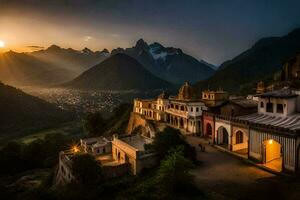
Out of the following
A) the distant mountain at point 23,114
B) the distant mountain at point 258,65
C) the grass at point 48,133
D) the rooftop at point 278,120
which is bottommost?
the grass at point 48,133

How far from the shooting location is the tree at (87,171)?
3209 centimetres

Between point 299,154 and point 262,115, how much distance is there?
936 cm

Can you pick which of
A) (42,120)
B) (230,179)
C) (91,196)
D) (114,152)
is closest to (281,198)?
(230,179)

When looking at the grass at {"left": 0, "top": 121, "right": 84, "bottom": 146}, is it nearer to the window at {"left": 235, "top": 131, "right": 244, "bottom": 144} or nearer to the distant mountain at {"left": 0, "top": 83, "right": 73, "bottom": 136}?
the distant mountain at {"left": 0, "top": 83, "right": 73, "bottom": 136}

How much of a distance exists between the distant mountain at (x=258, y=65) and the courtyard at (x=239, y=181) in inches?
4163

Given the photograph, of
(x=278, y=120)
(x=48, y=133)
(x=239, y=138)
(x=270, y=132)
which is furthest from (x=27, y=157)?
(x=278, y=120)

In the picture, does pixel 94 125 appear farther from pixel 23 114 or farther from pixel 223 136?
pixel 23 114

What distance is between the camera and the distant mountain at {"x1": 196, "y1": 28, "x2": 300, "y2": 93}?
14577 cm

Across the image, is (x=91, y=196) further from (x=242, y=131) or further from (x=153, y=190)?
(x=242, y=131)

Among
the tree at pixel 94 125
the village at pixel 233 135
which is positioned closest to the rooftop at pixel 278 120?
the village at pixel 233 135

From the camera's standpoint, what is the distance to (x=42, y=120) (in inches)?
5281

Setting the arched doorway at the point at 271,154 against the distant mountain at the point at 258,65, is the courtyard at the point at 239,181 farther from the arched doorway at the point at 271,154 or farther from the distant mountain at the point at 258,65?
the distant mountain at the point at 258,65

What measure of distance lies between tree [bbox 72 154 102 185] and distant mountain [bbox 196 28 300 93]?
110m

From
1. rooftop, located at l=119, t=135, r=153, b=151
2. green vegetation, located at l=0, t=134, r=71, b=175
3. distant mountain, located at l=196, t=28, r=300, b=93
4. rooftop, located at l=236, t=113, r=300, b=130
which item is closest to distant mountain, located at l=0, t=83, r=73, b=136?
green vegetation, located at l=0, t=134, r=71, b=175
